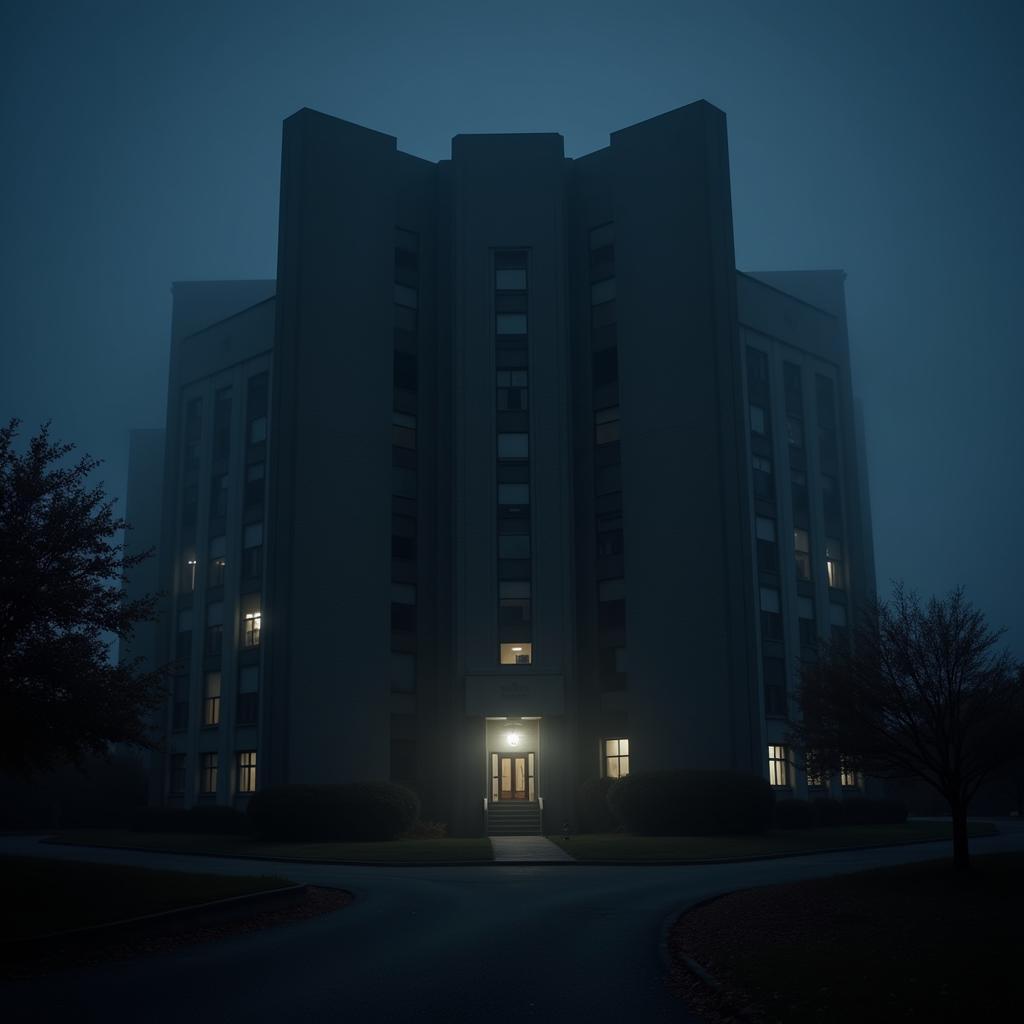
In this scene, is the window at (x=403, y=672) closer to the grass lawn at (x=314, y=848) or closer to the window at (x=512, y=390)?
the grass lawn at (x=314, y=848)

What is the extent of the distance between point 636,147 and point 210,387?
25.5 m

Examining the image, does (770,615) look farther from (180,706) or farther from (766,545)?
(180,706)

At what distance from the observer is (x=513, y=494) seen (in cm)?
5172

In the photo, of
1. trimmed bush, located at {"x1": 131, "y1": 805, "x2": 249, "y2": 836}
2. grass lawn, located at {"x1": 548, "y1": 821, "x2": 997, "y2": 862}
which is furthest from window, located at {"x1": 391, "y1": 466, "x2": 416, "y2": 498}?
grass lawn, located at {"x1": 548, "y1": 821, "x2": 997, "y2": 862}

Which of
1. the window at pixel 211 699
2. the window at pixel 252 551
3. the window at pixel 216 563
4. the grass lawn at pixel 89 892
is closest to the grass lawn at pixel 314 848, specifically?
the window at pixel 211 699

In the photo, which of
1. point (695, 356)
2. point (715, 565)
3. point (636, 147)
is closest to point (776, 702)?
point (715, 565)

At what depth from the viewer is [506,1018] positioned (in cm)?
1120

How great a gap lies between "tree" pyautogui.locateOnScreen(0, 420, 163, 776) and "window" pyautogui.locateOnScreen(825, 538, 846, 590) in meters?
43.6

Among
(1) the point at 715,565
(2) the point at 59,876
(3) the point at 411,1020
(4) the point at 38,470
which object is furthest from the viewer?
(1) the point at 715,565

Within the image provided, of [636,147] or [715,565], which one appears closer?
[715,565]

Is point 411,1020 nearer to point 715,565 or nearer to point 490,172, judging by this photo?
point 715,565

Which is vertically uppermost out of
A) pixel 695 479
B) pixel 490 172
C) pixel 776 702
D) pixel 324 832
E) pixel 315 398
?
pixel 490 172

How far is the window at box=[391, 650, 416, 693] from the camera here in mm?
51312

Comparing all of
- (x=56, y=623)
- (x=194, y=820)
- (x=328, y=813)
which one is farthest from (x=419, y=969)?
(x=194, y=820)
